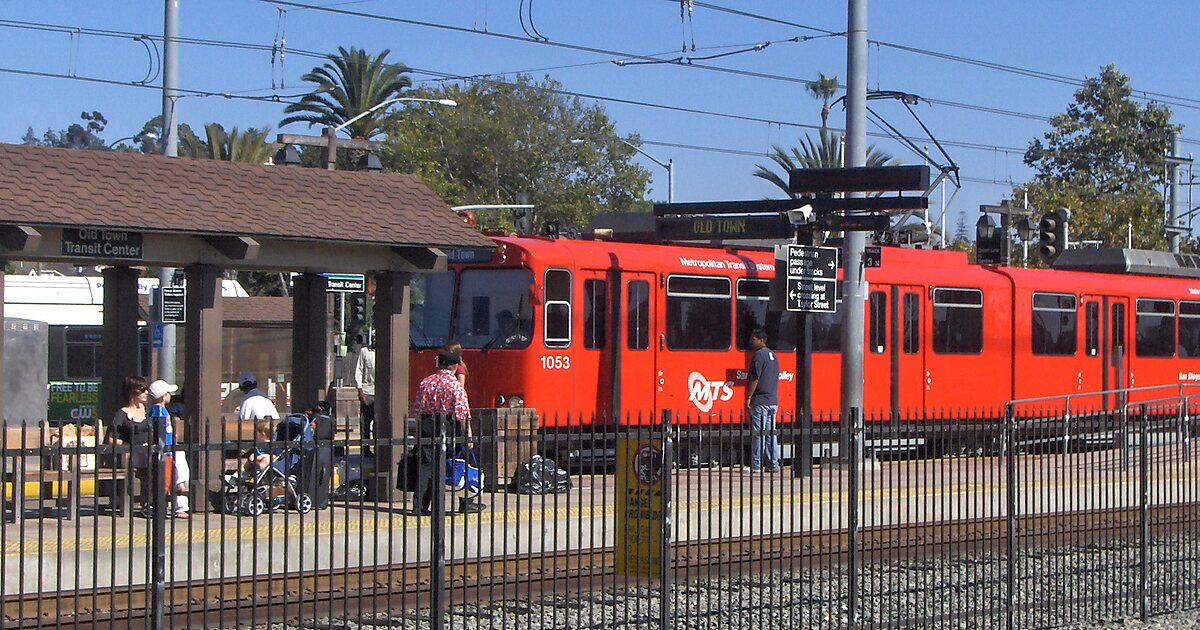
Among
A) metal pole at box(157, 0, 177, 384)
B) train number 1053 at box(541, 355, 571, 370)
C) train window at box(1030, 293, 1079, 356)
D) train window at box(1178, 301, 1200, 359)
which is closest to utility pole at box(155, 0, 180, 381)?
metal pole at box(157, 0, 177, 384)

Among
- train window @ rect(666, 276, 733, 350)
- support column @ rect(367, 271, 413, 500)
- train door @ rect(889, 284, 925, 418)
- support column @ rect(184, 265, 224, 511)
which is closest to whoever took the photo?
support column @ rect(184, 265, 224, 511)

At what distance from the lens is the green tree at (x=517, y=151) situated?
2143 inches

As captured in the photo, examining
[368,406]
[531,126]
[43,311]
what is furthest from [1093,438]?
[531,126]

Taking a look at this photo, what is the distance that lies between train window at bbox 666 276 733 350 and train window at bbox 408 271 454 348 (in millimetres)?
2762

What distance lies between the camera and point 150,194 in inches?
535

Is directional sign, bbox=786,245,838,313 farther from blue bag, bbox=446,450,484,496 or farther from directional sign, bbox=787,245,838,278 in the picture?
blue bag, bbox=446,450,484,496

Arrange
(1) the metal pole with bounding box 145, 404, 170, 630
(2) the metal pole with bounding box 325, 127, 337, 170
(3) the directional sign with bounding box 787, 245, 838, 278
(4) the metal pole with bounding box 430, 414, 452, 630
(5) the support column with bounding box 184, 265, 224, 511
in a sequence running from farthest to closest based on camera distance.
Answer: (2) the metal pole with bounding box 325, 127, 337, 170 < (3) the directional sign with bounding box 787, 245, 838, 278 < (5) the support column with bounding box 184, 265, 224, 511 < (4) the metal pole with bounding box 430, 414, 452, 630 < (1) the metal pole with bounding box 145, 404, 170, 630

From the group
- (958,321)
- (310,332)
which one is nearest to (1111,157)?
(958,321)

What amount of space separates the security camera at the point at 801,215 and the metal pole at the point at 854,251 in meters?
0.71

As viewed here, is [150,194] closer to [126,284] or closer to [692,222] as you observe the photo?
[126,284]

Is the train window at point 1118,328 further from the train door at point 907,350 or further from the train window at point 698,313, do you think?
the train window at point 698,313

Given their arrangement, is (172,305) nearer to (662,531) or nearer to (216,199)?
(216,199)

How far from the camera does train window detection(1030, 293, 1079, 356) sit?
25016mm

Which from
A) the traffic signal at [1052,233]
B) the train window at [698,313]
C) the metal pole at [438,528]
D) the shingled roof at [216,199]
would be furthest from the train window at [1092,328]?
the metal pole at [438,528]
